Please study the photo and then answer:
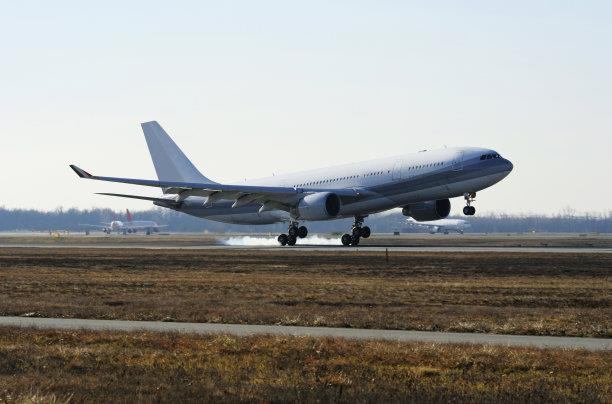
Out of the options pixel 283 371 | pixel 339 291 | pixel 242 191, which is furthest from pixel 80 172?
pixel 283 371

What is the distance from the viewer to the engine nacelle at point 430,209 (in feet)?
215

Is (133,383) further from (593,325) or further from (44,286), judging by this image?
(44,286)

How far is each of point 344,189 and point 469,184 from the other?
908 centimetres

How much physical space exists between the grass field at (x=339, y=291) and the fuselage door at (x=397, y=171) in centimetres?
1240

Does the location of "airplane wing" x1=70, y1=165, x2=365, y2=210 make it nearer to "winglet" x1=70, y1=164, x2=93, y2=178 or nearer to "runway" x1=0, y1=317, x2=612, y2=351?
"winglet" x1=70, y1=164, x2=93, y2=178

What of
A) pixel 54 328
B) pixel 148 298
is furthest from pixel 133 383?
pixel 148 298

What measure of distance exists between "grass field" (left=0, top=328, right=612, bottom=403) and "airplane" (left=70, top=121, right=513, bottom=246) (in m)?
40.0

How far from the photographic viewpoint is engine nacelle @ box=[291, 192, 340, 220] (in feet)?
210

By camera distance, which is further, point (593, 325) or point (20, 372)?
point (593, 325)

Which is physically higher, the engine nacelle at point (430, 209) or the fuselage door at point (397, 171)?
the fuselage door at point (397, 171)

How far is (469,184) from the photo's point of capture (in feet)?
195

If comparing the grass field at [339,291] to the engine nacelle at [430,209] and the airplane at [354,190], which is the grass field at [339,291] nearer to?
the airplane at [354,190]

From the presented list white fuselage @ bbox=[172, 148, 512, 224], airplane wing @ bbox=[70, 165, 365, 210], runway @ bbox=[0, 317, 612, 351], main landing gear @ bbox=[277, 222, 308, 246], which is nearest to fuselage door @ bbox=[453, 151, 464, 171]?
white fuselage @ bbox=[172, 148, 512, 224]

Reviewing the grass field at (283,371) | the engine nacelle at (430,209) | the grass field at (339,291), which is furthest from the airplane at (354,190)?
the grass field at (283,371)
